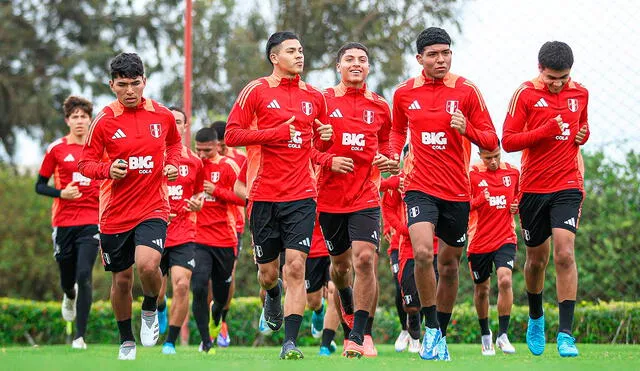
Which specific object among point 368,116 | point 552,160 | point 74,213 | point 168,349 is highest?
point 368,116

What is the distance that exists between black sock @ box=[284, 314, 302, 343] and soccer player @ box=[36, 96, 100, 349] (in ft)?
14.5

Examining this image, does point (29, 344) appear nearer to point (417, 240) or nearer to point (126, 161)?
point (126, 161)

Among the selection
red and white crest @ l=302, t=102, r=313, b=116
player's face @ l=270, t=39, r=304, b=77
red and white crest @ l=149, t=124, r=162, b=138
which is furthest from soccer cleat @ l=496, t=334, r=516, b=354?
red and white crest @ l=149, t=124, r=162, b=138

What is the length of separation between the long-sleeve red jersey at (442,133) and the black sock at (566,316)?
1.32m

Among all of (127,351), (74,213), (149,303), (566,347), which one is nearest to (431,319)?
(566,347)

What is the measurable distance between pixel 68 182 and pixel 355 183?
463 centimetres

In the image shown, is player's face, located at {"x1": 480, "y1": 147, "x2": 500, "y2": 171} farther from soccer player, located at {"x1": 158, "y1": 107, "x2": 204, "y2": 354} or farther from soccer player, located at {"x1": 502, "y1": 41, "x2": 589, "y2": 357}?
soccer player, located at {"x1": 158, "y1": 107, "x2": 204, "y2": 354}

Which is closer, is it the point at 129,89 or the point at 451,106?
the point at 129,89

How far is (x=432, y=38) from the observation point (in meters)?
9.73

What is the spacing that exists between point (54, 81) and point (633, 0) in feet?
71.6

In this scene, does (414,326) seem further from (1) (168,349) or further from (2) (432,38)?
(2) (432,38)

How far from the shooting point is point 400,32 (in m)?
25.8

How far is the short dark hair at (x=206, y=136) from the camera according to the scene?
43.8ft

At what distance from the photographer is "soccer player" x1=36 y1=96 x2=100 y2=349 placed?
12852 mm
